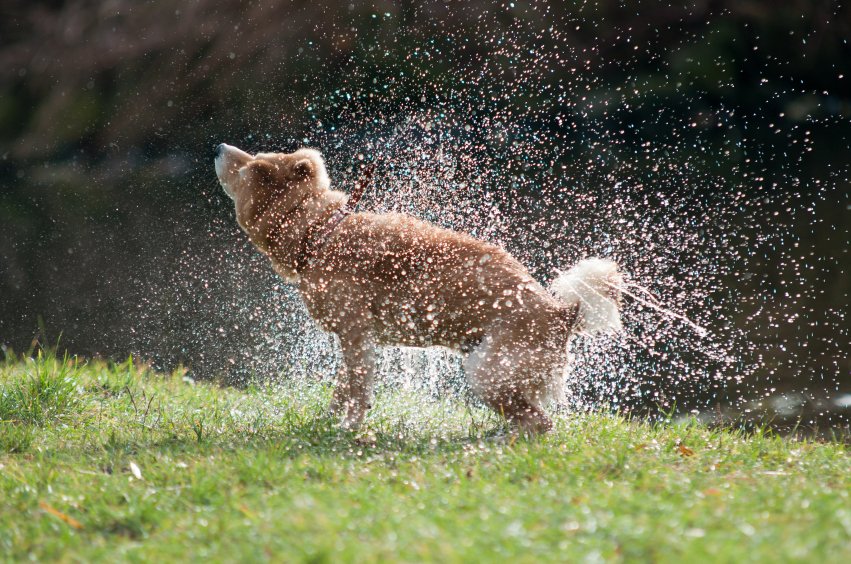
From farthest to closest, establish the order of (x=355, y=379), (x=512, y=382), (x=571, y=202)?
1. (x=571, y=202)
2. (x=355, y=379)
3. (x=512, y=382)

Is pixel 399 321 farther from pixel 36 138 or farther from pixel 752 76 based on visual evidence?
pixel 36 138

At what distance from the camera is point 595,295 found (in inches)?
157

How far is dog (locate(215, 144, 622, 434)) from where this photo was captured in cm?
389

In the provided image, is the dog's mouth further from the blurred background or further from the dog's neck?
the blurred background

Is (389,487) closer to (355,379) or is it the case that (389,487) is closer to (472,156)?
(355,379)

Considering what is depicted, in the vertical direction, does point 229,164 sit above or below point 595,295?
above

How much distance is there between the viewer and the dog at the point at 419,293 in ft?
12.8

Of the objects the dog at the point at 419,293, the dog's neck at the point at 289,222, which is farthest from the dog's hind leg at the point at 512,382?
the dog's neck at the point at 289,222

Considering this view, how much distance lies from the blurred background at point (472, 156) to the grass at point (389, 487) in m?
2.09

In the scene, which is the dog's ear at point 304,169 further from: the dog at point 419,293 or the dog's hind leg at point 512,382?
the dog's hind leg at point 512,382

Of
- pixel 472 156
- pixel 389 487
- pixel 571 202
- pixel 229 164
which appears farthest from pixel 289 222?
pixel 571 202

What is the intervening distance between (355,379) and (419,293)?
53 cm

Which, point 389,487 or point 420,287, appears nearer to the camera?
point 389,487

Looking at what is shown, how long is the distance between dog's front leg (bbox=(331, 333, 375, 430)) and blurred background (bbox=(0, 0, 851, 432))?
189 cm
